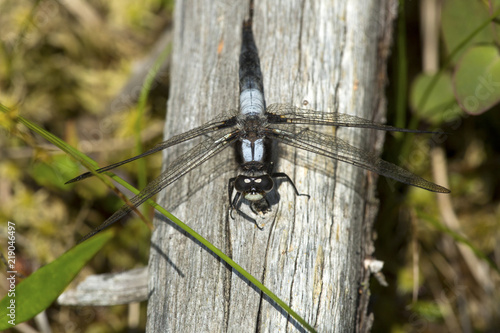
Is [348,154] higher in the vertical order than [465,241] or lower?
higher

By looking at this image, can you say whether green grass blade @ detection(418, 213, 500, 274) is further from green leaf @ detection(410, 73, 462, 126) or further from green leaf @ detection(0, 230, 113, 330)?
green leaf @ detection(0, 230, 113, 330)

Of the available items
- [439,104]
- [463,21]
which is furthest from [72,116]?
[463,21]

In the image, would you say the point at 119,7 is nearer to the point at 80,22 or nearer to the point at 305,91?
the point at 80,22

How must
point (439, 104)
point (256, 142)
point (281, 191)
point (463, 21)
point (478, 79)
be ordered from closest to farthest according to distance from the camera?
point (281, 191) → point (256, 142) → point (478, 79) → point (463, 21) → point (439, 104)

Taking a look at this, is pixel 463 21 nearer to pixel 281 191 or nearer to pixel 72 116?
pixel 281 191

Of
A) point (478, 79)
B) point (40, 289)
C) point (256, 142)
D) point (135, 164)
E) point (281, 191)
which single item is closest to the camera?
point (40, 289)

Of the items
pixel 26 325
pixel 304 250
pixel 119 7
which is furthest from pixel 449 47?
pixel 26 325

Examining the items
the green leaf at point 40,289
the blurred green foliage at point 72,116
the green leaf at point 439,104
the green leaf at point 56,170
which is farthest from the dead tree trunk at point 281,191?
the blurred green foliage at point 72,116

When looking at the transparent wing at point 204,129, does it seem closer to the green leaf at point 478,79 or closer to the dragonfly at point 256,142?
the dragonfly at point 256,142
